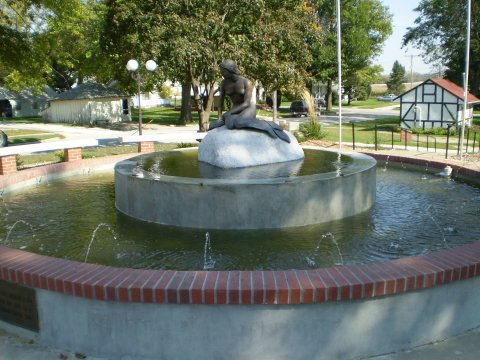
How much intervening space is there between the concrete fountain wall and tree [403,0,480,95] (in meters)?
38.5

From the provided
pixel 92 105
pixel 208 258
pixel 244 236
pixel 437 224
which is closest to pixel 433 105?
pixel 92 105

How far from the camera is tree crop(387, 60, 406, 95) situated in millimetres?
98125

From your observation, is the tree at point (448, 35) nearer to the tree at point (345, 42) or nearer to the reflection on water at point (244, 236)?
the tree at point (345, 42)

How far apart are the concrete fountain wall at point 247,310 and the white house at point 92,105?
121ft

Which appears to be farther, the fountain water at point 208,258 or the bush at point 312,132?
the bush at point 312,132

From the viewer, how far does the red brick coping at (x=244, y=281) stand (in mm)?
3689

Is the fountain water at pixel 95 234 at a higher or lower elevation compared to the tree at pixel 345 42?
lower

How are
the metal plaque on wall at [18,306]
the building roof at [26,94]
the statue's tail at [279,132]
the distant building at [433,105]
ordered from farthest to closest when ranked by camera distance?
the building roof at [26,94], the distant building at [433,105], the statue's tail at [279,132], the metal plaque on wall at [18,306]

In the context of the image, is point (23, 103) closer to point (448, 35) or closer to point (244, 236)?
point (448, 35)

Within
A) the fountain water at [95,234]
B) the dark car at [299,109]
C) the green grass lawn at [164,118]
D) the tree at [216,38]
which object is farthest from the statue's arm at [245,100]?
the dark car at [299,109]

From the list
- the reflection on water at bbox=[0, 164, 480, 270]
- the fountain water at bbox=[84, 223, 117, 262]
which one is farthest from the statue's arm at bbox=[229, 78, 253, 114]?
the fountain water at bbox=[84, 223, 117, 262]

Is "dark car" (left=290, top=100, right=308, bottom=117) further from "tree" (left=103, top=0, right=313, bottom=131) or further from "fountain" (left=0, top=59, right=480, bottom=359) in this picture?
"fountain" (left=0, top=59, right=480, bottom=359)

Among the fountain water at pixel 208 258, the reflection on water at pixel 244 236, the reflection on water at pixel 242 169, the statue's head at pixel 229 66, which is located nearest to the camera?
the fountain water at pixel 208 258

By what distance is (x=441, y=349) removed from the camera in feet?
13.0
